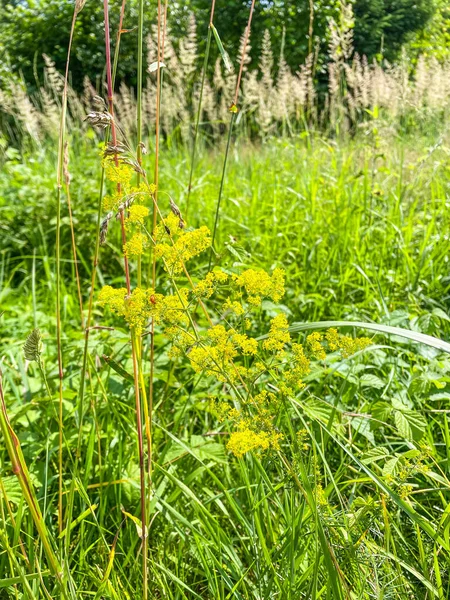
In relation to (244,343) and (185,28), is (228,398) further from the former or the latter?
(185,28)

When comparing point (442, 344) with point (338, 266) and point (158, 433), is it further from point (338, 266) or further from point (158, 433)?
point (338, 266)

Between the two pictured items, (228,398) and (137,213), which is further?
(228,398)

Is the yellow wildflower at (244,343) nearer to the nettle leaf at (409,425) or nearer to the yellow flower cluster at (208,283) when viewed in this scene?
the yellow flower cluster at (208,283)

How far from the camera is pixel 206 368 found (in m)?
0.73

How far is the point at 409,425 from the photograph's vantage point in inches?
40.5

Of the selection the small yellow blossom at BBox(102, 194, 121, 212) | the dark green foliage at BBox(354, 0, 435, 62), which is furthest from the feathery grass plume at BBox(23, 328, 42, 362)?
the dark green foliage at BBox(354, 0, 435, 62)

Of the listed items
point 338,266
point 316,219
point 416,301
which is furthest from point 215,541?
point 316,219

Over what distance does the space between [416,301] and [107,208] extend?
1506mm

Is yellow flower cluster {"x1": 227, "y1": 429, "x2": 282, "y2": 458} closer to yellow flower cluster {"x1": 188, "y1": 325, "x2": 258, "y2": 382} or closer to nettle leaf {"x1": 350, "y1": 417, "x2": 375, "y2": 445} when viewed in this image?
yellow flower cluster {"x1": 188, "y1": 325, "x2": 258, "y2": 382}

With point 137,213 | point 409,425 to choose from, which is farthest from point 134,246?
point 409,425

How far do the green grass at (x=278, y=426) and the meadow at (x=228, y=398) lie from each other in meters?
0.01

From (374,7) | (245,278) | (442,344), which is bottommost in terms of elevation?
(442,344)

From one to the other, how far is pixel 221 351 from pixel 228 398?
792 millimetres

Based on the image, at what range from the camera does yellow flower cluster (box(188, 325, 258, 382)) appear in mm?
704
